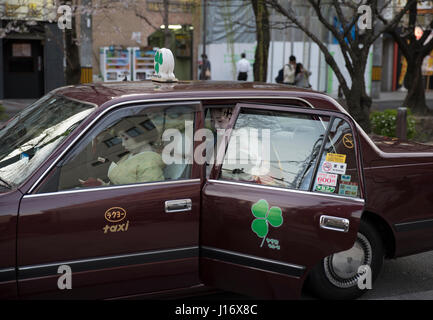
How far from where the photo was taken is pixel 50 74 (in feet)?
72.5

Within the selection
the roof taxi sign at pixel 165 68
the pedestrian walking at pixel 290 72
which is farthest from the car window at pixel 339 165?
the pedestrian walking at pixel 290 72

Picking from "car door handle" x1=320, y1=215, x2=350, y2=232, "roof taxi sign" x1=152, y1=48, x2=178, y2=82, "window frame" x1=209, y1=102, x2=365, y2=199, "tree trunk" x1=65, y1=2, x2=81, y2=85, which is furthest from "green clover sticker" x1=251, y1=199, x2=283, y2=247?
"tree trunk" x1=65, y1=2, x2=81, y2=85

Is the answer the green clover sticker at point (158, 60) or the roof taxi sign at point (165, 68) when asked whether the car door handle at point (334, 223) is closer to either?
the roof taxi sign at point (165, 68)

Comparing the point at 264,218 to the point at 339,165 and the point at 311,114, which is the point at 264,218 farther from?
the point at 311,114

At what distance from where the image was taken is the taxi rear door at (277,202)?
12.8 feet

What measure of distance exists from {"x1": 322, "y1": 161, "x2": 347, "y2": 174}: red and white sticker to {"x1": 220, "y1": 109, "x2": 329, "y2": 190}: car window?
9cm

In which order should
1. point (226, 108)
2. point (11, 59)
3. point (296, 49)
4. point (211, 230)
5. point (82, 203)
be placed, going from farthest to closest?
1. point (296, 49)
2. point (11, 59)
3. point (226, 108)
4. point (211, 230)
5. point (82, 203)

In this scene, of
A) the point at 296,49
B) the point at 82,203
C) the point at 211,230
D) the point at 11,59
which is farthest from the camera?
the point at 296,49

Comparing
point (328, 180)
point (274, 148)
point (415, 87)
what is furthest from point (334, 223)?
point (415, 87)

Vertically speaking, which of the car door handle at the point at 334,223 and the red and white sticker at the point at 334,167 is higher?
the red and white sticker at the point at 334,167
